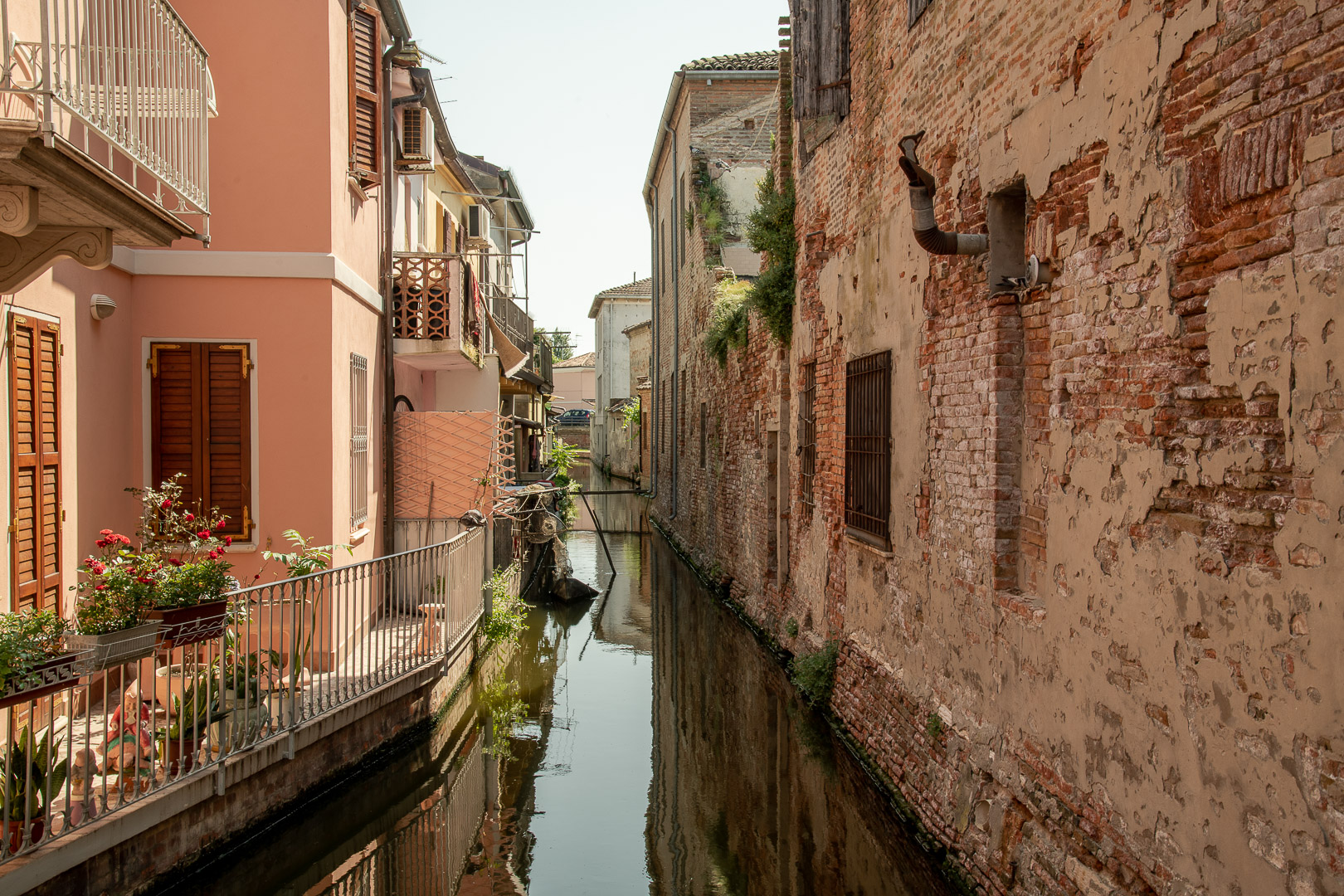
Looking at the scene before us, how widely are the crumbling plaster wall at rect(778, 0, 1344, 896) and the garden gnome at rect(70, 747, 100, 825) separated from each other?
4318 millimetres

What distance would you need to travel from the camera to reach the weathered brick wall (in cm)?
316

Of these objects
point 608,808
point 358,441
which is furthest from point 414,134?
point 608,808

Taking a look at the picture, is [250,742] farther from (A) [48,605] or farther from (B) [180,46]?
(B) [180,46]

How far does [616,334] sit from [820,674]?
4218 cm

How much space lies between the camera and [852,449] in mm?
8695

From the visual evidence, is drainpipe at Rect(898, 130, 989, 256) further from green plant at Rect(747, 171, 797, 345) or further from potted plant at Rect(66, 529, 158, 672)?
green plant at Rect(747, 171, 797, 345)

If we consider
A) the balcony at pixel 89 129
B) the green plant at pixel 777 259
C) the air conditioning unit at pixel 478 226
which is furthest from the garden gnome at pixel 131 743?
the air conditioning unit at pixel 478 226

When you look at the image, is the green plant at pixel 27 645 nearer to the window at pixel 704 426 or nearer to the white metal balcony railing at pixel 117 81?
the white metal balcony railing at pixel 117 81

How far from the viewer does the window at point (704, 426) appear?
18.4 meters

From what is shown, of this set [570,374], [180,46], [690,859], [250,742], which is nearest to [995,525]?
[690,859]

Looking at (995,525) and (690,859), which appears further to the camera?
(690,859)

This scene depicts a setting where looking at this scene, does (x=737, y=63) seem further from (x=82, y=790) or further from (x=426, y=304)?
(x=82, y=790)

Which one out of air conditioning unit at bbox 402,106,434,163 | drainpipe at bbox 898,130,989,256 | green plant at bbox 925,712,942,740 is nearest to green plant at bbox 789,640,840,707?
green plant at bbox 925,712,942,740

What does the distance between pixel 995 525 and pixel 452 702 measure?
568 cm
